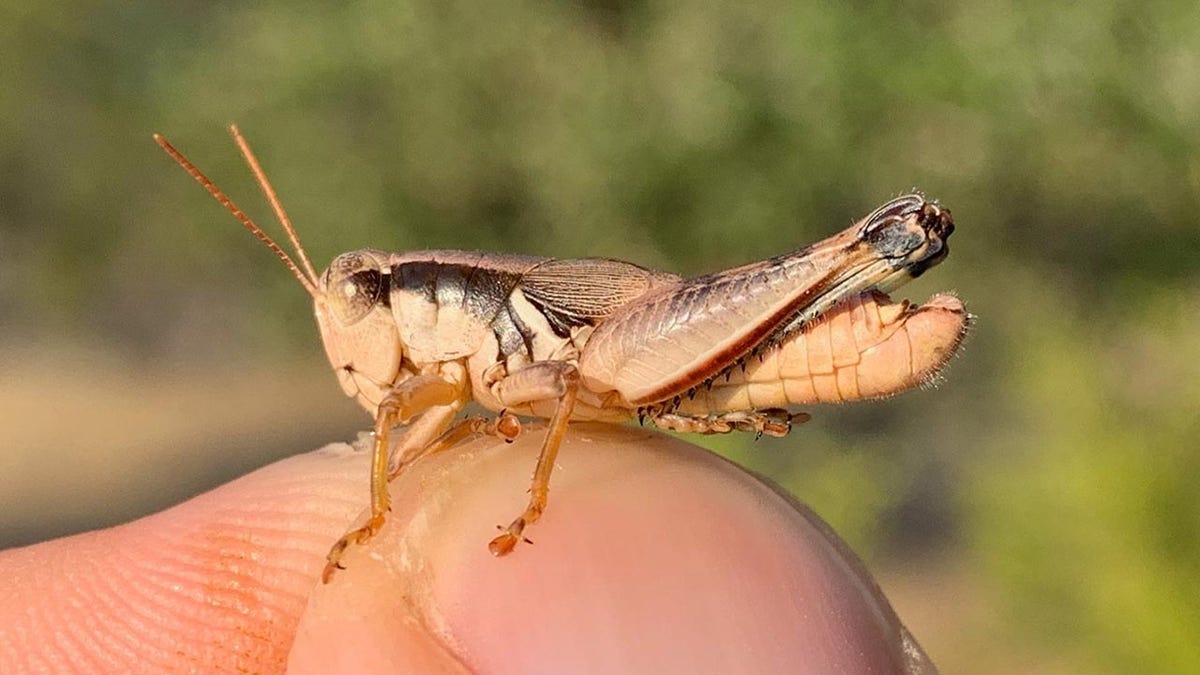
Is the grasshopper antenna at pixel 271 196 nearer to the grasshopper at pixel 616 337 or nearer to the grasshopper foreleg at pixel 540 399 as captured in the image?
the grasshopper at pixel 616 337

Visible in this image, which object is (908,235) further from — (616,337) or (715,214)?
(715,214)

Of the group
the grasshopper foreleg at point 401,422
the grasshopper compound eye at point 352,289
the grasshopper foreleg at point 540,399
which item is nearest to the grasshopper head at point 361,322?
the grasshopper compound eye at point 352,289

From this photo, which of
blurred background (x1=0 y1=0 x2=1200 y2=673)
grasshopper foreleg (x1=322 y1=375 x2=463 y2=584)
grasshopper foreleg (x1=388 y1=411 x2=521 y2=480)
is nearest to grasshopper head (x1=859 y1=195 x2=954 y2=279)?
grasshopper foreleg (x1=388 y1=411 x2=521 y2=480)

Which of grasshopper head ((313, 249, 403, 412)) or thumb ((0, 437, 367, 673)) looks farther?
grasshopper head ((313, 249, 403, 412))

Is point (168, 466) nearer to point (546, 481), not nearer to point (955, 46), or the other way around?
point (955, 46)

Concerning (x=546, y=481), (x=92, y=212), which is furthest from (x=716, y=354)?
(x=92, y=212)

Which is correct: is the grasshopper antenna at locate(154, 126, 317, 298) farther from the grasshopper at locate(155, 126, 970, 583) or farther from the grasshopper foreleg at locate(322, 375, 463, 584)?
the grasshopper foreleg at locate(322, 375, 463, 584)


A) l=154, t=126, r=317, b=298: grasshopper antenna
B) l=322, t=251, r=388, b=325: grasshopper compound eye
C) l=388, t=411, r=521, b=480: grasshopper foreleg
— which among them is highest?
l=154, t=126, r=317, b=298: grasshopper antenna
